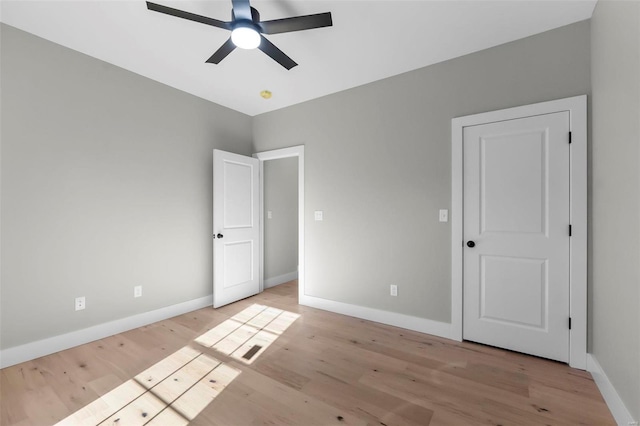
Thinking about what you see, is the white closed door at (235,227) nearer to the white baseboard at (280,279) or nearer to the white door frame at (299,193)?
the white door frame at (299,193)

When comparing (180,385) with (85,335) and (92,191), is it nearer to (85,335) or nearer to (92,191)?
(85,335)

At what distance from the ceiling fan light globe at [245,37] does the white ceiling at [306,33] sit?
0.92ft

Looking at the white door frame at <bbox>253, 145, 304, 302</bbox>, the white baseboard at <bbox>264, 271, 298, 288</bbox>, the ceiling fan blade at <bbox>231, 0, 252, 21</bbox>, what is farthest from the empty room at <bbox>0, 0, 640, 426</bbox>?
the white baseboard at <bbox>264, 271, 298, 288</bbox>

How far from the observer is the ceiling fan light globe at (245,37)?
1.92 metres

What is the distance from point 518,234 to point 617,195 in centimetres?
80

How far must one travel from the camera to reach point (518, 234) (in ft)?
8.00

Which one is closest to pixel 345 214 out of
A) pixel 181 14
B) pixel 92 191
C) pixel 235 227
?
pixel 235 227

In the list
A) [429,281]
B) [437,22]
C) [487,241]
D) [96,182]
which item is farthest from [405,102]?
[96,182]

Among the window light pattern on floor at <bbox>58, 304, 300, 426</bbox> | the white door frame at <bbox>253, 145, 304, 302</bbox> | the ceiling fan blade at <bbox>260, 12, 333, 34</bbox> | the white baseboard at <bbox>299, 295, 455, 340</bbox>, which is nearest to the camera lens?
the window light pattern on floor at <bbox>58, 304, 300, 426</bbox>

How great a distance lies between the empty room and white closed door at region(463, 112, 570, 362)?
0.06 feet

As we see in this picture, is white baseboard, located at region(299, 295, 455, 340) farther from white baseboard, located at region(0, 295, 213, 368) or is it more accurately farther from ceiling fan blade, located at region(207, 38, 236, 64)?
ceiling fan blade, located at region(207, 38, 236, 64)

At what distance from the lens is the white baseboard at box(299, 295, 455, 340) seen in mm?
2789

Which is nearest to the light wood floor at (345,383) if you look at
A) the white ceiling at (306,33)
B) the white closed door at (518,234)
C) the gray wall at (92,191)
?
the white closed door at (518,234)

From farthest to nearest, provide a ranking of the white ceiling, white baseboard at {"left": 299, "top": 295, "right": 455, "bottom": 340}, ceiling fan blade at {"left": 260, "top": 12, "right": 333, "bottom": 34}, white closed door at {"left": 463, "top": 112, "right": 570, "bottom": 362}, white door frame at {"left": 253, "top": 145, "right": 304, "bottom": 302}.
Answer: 1. white door frame at {"left": 253, "top": 145, "right": 304, "bottom": 302}
2. white baseboard at {"left": 299, "top": 295, "right": 455, "bottom": 340}
3. white closed door at {"left": 463, "top": 112, "right": 570, "bottom": 362}
4. the white ceiling
5. ceiling fan blade at {"left": 260, "top": 12, "right": 333, "bottom": 34}
